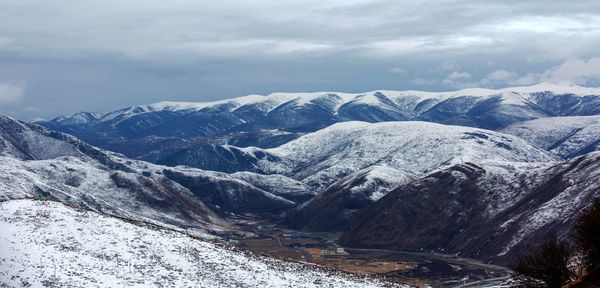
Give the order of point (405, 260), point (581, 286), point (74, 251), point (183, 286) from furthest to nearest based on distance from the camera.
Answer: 1. point (405, 260)
2. point (74, 251)
3. point (183, 286)
4. point (581, 286)

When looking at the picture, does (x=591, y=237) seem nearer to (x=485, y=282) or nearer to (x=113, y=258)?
(x=113, y=258)

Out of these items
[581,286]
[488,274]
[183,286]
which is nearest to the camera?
[581,286]

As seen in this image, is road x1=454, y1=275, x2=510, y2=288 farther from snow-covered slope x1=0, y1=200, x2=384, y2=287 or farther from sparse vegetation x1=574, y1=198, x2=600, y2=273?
sparse vegetation x1=574, y1=198, x2=600, y2=273

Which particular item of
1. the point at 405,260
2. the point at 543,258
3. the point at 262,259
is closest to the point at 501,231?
the point at 405,260

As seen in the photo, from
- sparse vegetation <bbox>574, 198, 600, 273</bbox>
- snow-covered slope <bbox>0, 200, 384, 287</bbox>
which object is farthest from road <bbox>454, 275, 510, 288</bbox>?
sparse vegetation <bbox>574, 198, 600, 273</bbox>

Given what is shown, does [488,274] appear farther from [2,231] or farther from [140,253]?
[2,231]

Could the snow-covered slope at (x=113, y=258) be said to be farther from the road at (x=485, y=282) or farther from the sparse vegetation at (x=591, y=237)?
the road at (x=485, y=282)

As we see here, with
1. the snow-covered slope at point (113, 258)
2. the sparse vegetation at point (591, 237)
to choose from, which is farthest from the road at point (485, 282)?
the sparse vegetation at point (591, 237)

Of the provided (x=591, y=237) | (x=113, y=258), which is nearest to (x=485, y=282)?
(x=113, y=258)
